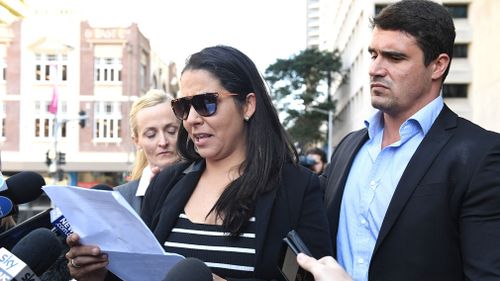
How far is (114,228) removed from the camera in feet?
6.59

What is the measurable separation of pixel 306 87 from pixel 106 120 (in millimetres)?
21636

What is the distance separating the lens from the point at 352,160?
2.74m

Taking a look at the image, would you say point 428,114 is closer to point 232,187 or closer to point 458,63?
point 232,187

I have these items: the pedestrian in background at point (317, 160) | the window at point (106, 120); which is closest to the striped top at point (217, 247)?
the pedestrian in background at point (317, 160)

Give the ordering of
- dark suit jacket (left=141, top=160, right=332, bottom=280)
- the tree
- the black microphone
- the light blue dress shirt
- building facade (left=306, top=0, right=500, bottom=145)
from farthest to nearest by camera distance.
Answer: the tree < building facade (left=306, top=0, right=500, bottom=145) < the light blue dress shirt < dark suit jacket (left=141, top=160, right=332, bottom=280) < the black microphone

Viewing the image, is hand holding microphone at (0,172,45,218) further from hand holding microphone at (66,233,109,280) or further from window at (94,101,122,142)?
window at (94,101,122,142)

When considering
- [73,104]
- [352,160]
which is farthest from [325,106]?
[352,160]

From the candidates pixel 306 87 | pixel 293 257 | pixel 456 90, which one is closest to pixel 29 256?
pixel 293 257

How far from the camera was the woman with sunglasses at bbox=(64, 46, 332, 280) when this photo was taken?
220 cm

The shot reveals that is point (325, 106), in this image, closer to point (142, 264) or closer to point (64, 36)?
point (64, 36)

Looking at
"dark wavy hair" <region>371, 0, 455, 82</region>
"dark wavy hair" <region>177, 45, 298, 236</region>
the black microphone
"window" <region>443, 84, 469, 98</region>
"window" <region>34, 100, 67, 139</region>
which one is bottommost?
"window" <region>34, 100, 67, 139</region>

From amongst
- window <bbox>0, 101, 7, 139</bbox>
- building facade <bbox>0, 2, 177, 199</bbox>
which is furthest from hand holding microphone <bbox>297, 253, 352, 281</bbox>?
window <bbox>0, 101, 7, 139</bbox>

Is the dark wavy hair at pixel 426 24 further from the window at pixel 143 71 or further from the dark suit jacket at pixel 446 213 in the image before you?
the window at pixel 143 71

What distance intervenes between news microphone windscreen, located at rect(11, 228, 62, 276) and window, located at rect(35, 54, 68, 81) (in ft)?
119
